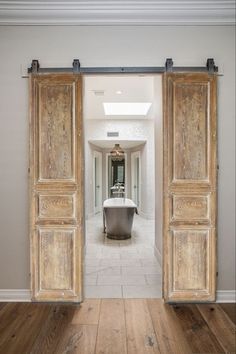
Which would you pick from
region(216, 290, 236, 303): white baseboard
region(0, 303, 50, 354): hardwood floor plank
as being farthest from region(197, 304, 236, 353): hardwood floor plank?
region(0, 303, 50, 354): hardwood floor plank

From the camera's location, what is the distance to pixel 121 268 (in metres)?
4.20

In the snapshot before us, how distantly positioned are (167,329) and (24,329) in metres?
1.30

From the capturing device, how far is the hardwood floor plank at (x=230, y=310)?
2660 millimetres

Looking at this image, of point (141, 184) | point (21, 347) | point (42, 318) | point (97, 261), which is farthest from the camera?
point (141, 184)

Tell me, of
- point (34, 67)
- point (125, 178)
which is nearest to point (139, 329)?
point (34, 67)

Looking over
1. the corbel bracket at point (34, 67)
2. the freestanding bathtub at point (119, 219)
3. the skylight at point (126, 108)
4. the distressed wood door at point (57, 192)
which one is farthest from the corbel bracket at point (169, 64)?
the skylight at point (126, 108)

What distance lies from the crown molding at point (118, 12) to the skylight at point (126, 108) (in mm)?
3692

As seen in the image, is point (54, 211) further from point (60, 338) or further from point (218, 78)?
point (218, 78)

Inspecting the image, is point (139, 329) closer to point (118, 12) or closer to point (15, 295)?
point (15, 295)

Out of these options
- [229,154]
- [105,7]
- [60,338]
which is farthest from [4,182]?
[229,154]

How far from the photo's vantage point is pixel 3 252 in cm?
300

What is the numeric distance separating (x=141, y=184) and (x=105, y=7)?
716cm

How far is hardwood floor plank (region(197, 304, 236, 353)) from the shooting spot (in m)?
2.26

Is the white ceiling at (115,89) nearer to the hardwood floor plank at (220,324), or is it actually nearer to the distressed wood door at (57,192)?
the distressed wood door at (57,192)
